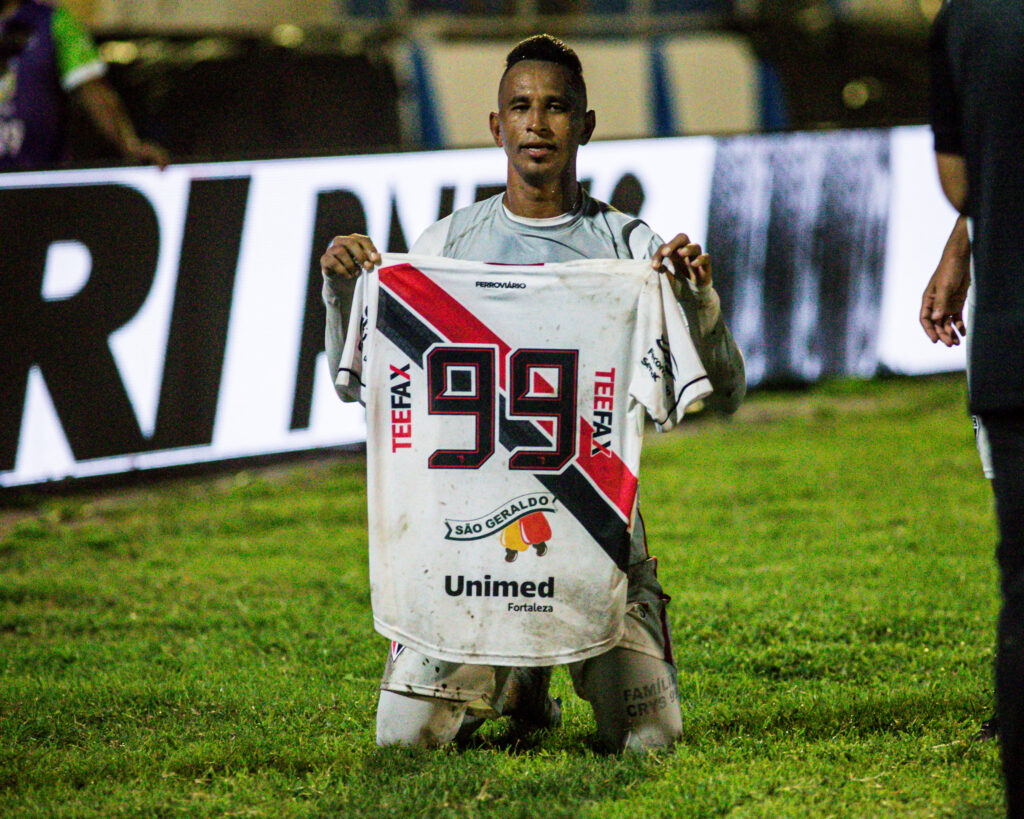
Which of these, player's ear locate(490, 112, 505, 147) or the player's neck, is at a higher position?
player's ear locate(490, 112, 505, 147)

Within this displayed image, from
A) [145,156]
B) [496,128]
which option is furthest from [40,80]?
[496,128]

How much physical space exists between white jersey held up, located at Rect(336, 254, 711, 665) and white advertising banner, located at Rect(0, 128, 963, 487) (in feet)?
12.1

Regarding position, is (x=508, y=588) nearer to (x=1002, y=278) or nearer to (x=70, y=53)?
(x=1002, y=278)

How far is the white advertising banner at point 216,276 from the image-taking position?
6777 millimetres

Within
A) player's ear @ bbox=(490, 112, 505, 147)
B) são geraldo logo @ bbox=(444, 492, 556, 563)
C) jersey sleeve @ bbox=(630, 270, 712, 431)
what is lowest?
são geraldo logo @ bbox=(444, 492, 556, 563)

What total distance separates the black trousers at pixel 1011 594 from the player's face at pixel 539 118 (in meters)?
1.39

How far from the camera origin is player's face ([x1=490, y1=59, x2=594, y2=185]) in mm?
3613

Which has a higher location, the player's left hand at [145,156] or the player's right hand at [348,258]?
the player's left hand at [145,156]

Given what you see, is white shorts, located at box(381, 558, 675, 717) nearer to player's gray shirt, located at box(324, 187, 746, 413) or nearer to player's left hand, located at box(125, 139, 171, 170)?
player's gray shirt, located at box(324, 187, 746, 413)

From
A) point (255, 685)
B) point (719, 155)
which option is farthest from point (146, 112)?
point (255, 685)

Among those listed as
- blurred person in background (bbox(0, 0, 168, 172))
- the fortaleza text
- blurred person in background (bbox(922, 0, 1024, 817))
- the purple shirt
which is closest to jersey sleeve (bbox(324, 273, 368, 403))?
the fortaleza text

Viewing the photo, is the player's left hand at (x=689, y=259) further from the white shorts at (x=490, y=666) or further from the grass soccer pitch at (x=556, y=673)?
the grass soccer pitch at (x=556, y=673)

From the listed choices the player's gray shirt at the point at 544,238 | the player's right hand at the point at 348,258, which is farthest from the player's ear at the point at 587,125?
the player's right hand at the point at 348,258

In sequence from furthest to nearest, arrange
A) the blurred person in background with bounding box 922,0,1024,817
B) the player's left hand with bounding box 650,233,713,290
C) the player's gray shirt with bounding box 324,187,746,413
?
1. the player's gray shirt with bounding box 324,187,746,413
2. the player's left hand with bounding box 650,233,713,290
3. the blurred person in background with bounding box 922,0,1024,817
